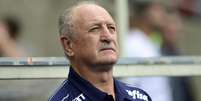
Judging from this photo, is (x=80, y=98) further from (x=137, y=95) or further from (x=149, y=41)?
(x=149, y=41)

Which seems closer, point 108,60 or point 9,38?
point 108,60

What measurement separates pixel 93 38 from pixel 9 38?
2332 millimetres

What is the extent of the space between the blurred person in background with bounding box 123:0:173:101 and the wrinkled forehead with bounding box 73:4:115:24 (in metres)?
1.76

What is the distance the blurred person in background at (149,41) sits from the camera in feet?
19.2

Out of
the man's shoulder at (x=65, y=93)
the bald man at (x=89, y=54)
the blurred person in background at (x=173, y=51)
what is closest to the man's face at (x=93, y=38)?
the bald man at (x=89, y=54)

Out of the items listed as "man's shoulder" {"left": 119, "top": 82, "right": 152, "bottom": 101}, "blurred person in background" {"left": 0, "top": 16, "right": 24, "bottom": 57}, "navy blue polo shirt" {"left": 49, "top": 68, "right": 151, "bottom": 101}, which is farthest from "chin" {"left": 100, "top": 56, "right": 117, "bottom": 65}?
"blurred person in background" {"left": 0, "top": 16, "right": 24, "bottom": 57}

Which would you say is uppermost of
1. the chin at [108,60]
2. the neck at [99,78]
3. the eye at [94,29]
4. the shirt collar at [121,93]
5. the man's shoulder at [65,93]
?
the eye at [94,29]

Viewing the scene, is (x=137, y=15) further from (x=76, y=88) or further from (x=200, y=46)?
(x=76, y=88)

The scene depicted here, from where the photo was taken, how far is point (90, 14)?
3646mm

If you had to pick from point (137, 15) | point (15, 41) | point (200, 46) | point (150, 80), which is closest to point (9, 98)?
point (15, 41)

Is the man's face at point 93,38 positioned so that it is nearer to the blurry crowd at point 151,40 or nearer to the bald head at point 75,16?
the bald head at point 75,16

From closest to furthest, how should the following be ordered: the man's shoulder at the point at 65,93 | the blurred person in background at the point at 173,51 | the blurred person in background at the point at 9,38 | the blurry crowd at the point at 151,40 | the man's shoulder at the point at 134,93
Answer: the man's shoulder at the point at 65,93 → the man's shoulder at the point at 134,93 → the blurred person in background at the point at 9,38 → the blurry crowd at the point at 151,40 → the blurred person in background at the point at 173,51

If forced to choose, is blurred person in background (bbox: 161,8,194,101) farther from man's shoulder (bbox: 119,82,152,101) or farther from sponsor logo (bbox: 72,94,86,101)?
sponsor logo (bbox: 72,94,86,101)

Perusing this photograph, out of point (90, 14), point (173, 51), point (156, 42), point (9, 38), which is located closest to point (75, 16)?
point (90, 14)
